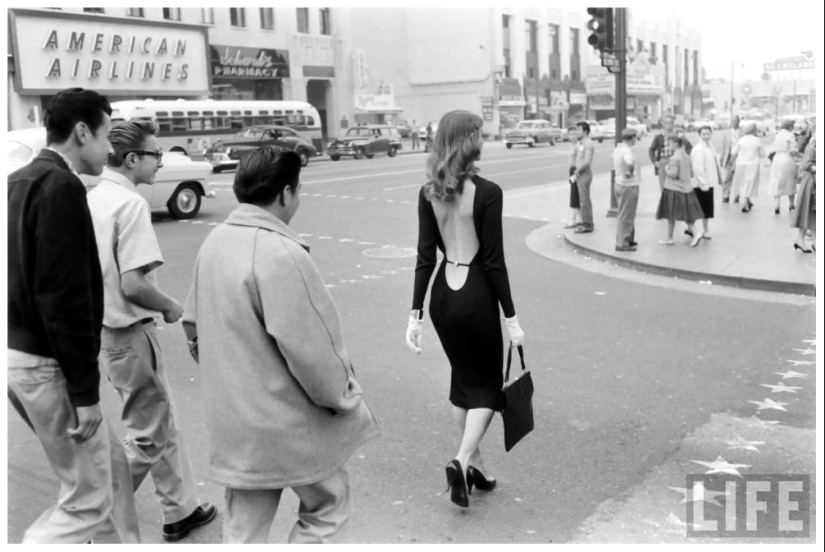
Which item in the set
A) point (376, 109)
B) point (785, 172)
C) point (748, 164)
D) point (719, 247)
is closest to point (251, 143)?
point (376, 109)

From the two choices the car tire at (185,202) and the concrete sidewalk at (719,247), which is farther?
the car tire at (185,202)

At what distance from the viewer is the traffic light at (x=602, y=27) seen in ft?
46.3

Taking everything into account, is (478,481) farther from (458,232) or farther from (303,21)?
(303,21)

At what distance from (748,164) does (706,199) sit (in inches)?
160

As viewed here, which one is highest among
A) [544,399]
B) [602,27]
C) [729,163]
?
[602,27]

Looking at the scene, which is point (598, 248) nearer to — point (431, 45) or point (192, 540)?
point (192, 540)

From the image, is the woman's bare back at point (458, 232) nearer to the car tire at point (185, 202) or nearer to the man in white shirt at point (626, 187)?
the man in white shirt at point (626, 187)

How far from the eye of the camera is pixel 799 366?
6.19 metres

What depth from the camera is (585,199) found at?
12.9 metres

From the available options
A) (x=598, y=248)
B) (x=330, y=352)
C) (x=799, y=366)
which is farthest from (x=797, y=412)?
(x=598, y=248)

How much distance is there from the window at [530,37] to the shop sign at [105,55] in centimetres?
3243

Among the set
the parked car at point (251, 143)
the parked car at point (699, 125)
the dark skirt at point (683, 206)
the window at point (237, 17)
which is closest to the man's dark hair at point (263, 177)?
the dark skirt at point (683, 206)

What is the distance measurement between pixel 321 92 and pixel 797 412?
45687 millimetres

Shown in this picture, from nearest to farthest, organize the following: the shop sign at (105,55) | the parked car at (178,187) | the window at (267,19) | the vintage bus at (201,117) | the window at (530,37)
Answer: the parked car at (178,187) → the vintage bus at (201,117) → the shop sign at (105,55) → the window at (267,19) → the window at (530,37)
